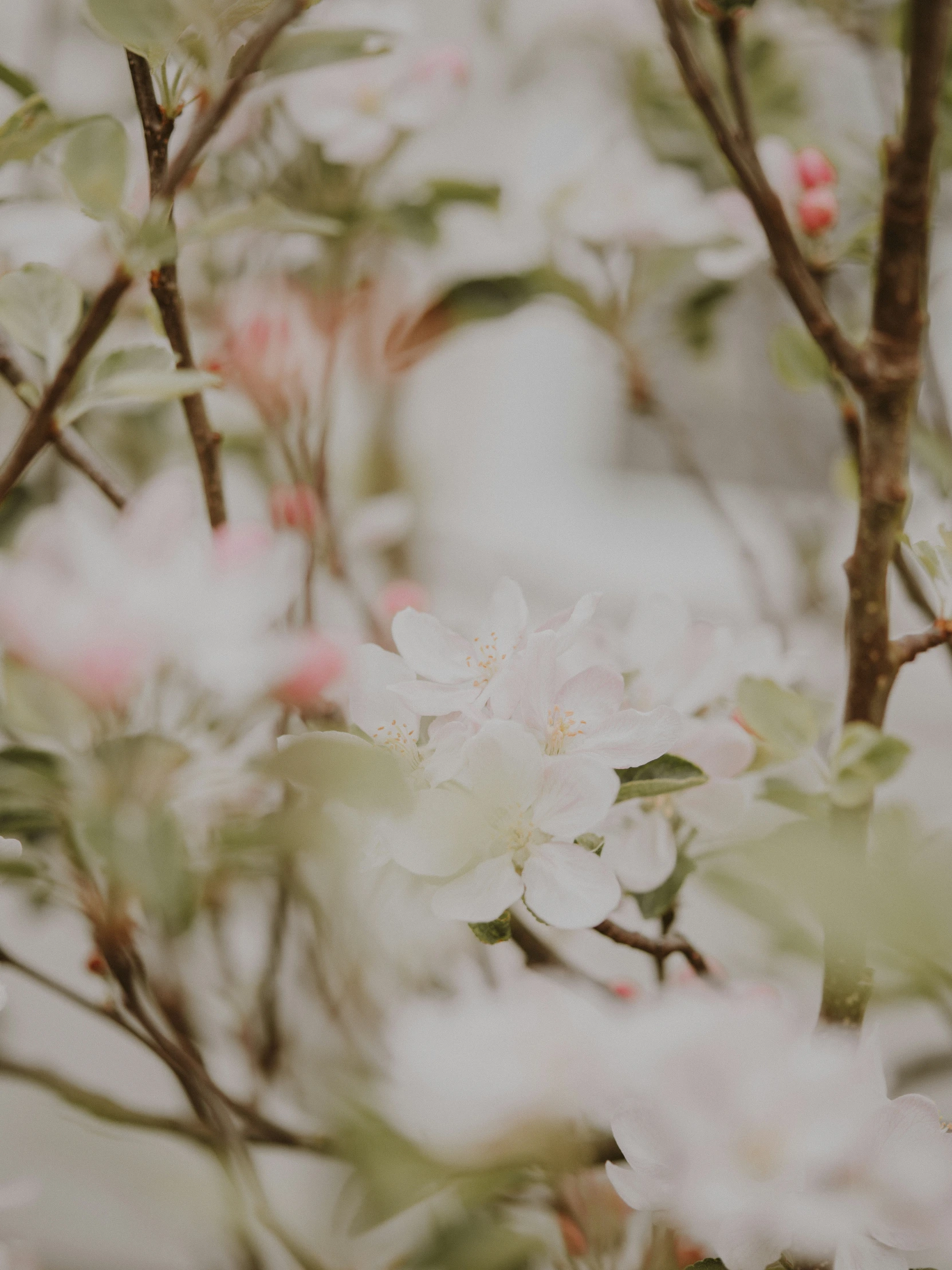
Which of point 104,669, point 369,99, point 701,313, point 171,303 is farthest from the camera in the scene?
point 701,313

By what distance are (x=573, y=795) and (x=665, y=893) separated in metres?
0.12

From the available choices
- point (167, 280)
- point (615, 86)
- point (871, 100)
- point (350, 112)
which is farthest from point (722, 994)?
point (871, 100)

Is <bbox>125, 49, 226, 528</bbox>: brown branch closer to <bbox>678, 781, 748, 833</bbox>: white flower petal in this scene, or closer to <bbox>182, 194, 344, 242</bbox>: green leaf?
<bbox>182, 194, 344, 242</bbox>: green leaf

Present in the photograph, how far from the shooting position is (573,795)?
11.9 inches

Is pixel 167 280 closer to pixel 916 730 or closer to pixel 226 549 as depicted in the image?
→ pixel 226 549

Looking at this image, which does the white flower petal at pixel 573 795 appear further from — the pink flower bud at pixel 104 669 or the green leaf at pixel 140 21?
the green leaf at pixel 140 21

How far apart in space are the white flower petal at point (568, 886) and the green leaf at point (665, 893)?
99 millimetres

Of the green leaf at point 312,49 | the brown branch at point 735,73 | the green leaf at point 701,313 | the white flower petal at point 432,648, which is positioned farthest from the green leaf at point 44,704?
the green leaf at point 701,313

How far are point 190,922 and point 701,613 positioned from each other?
4.49 feet

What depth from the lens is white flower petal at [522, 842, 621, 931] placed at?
0.97 feet

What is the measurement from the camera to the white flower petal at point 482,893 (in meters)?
0.30

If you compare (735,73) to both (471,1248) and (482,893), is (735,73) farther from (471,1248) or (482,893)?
(471,1248)

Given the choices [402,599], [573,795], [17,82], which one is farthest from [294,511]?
[573,795]

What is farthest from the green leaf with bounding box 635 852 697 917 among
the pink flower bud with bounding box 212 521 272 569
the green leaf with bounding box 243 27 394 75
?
the green leaf with bounding box 243 27 394 75
